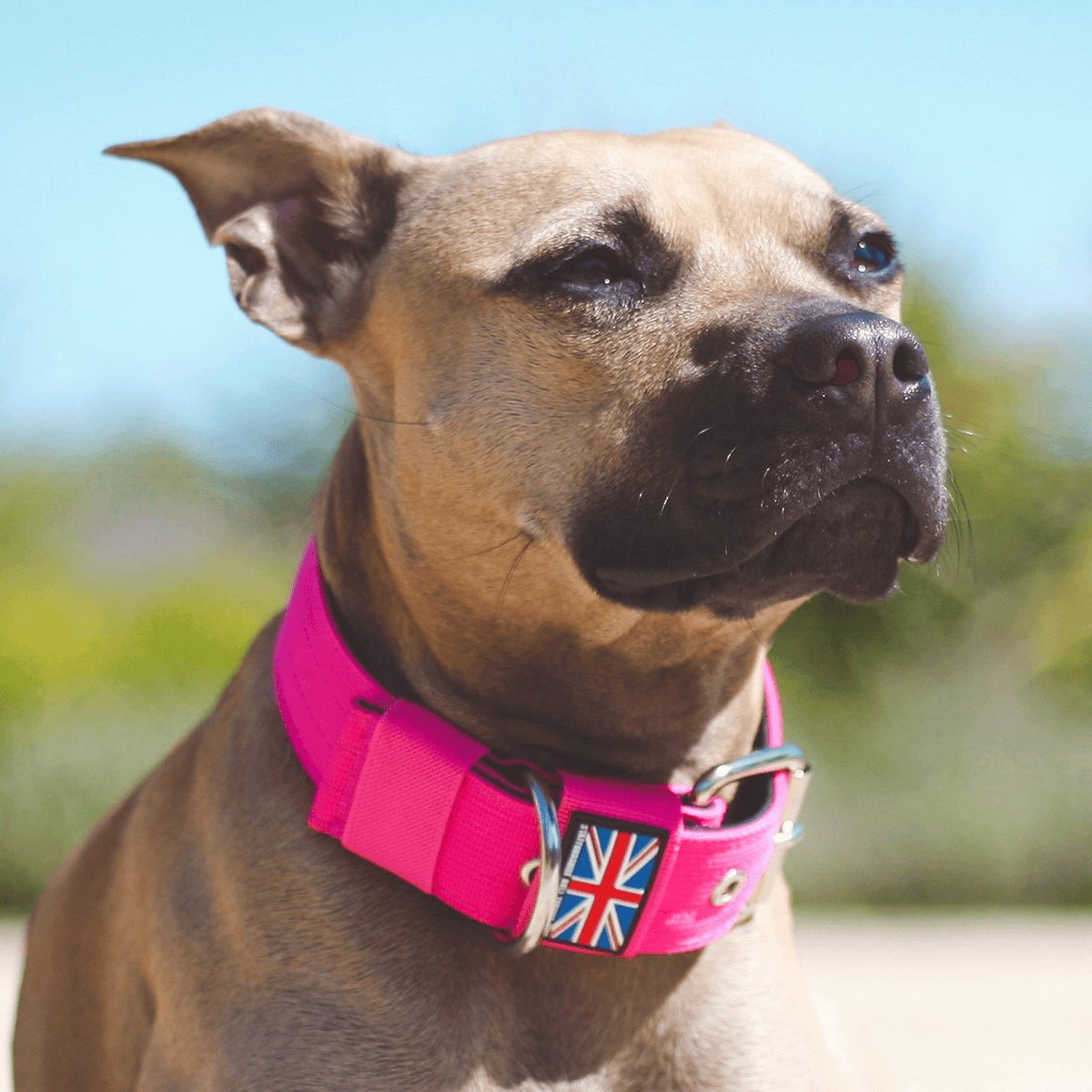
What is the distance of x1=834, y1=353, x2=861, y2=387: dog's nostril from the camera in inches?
76.4

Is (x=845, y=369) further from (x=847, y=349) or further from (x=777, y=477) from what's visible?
(x=777, y=477)

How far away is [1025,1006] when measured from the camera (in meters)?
4.55

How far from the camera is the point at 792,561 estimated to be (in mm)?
2070

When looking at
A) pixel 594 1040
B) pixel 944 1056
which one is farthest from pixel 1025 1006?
pixel 594 1040

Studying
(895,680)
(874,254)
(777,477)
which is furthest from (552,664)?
(895,680)

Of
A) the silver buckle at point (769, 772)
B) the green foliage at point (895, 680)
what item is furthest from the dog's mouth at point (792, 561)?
the green foliage at point (895, 680)

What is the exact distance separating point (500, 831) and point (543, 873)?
0.38 ft

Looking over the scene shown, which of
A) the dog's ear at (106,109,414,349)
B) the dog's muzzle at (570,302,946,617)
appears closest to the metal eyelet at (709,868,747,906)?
the dog's muzzle at (570,302,946,617)

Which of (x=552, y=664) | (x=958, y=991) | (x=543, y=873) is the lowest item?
(x=958, y=991)

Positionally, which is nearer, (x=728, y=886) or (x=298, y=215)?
(x=728, y=886)

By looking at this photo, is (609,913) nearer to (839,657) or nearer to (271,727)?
(271,727)

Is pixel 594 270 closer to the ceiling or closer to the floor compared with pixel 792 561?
closer to the ceiling

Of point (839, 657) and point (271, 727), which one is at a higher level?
point (271, 727)

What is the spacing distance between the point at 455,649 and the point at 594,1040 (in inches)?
28.4
